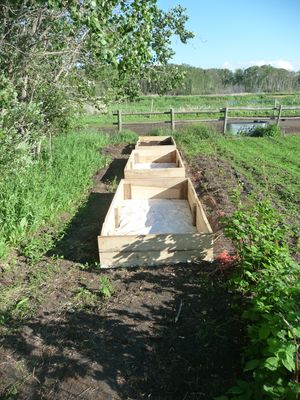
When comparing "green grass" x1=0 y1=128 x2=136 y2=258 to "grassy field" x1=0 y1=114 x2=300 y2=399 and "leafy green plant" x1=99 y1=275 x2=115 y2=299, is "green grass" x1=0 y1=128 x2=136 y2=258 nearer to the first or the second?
"grassy field" x1=0 y1=114 x2=300 y2=399

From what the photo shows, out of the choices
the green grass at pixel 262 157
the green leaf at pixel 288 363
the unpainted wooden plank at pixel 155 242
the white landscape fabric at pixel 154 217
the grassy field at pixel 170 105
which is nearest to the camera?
the green leaf at pixel 288 363

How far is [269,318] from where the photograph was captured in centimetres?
191

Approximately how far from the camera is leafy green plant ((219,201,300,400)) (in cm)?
172

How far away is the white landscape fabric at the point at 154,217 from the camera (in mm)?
4926

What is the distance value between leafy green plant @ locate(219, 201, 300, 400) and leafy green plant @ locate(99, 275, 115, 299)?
1248 millimetres

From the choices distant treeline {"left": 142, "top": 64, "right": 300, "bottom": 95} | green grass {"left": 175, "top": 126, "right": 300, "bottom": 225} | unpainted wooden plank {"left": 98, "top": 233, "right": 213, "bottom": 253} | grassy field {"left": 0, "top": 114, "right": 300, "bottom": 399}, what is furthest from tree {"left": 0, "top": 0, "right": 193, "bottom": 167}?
distant treeline {"left": 142, "top": 64, "right": 300, "bottom": 95}

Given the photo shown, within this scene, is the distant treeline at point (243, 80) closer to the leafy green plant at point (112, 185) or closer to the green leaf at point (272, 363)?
the leafy green plant at point (112, 185)

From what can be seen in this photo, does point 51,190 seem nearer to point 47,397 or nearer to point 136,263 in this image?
point 136,263

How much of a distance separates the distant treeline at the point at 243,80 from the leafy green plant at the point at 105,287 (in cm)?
6940

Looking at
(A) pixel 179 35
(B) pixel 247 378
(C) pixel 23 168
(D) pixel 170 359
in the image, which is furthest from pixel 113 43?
(A) pixel 179 35

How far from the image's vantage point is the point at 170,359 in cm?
258

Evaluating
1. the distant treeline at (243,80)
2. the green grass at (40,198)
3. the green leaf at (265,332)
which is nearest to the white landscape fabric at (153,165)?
the green grass at (40,198)

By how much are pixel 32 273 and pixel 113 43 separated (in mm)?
2833

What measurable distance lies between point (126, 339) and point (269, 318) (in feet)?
4.37
